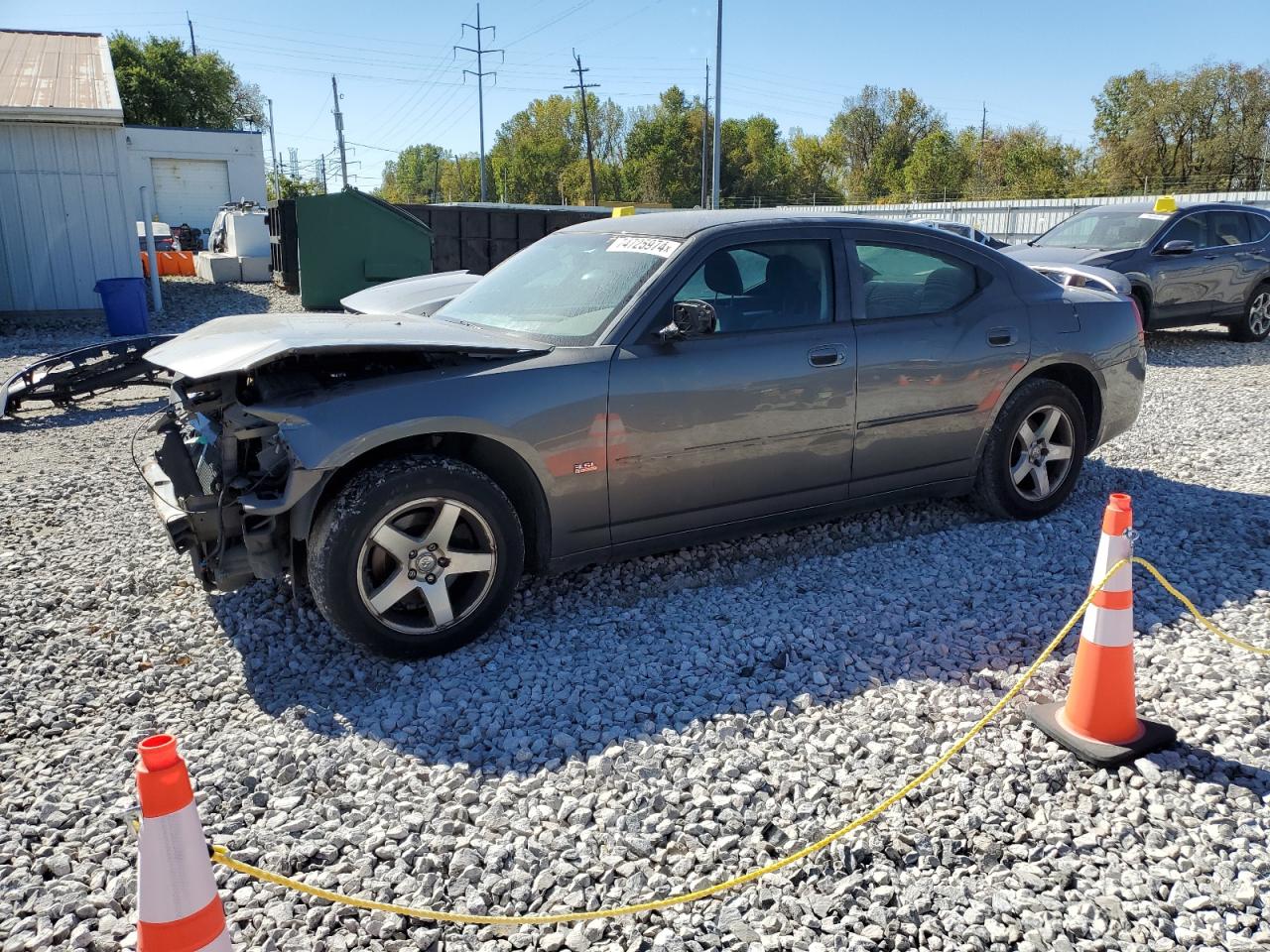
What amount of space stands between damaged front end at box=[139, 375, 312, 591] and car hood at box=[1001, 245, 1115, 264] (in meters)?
9.55

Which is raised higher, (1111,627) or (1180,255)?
(1180,255)

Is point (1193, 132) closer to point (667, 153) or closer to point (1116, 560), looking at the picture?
point (667, 153)

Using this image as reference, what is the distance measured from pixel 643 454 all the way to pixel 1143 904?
2365 mm

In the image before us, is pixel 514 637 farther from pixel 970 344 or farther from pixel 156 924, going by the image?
pixel 970 344

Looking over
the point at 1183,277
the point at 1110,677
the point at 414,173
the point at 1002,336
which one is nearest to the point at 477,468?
the point at 1110,677

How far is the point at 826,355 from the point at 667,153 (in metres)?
88.9

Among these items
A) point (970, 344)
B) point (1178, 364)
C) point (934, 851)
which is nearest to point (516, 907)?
point (934, 851)

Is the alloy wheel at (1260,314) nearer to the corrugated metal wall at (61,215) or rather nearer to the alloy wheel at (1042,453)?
the alloy wheel at (1042,453)

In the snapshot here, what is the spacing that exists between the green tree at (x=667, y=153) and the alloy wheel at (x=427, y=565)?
8077 cm

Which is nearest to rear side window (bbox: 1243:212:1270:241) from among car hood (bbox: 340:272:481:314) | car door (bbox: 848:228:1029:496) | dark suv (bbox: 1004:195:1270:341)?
dark suv (bbox: 1004:195:1270:341)

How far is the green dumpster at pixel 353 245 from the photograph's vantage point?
48.0 feet

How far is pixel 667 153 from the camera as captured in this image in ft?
290

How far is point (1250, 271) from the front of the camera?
39.5 ft

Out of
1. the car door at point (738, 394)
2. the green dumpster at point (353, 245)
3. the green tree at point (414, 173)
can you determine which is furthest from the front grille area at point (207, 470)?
the green tree at point (414, 173)
